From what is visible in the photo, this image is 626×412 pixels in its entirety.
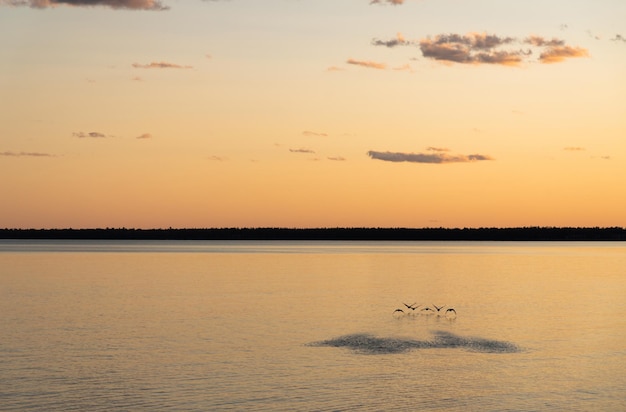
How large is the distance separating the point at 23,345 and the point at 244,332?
12.4m

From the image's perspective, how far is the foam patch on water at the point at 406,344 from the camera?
4269 centimetres

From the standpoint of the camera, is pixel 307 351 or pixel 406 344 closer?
pixel 307 351

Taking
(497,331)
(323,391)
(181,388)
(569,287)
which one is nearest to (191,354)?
(181,388)

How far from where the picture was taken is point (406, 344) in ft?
146

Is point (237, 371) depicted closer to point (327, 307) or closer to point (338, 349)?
point (338, 349)

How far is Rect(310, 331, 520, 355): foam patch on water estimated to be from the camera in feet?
140

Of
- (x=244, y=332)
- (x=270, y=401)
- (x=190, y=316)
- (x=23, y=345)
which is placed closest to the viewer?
(x=270, y=401)

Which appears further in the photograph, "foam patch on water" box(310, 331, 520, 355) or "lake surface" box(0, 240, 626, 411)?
"foam patch on water" box(310, 331, 520, 355)

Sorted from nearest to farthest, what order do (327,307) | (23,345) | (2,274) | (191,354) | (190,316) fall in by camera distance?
(191,354)
(23,345)
(190,316)
(327,307)
(2,274)

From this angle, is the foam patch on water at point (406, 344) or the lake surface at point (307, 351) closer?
the lake surface at point (307, 351)

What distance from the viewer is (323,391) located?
104ft

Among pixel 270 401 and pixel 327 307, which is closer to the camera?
pixel 270 401

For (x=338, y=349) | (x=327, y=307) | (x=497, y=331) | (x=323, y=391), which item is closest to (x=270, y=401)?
(x=323, y=391)

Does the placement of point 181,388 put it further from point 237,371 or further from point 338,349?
point 338,349
